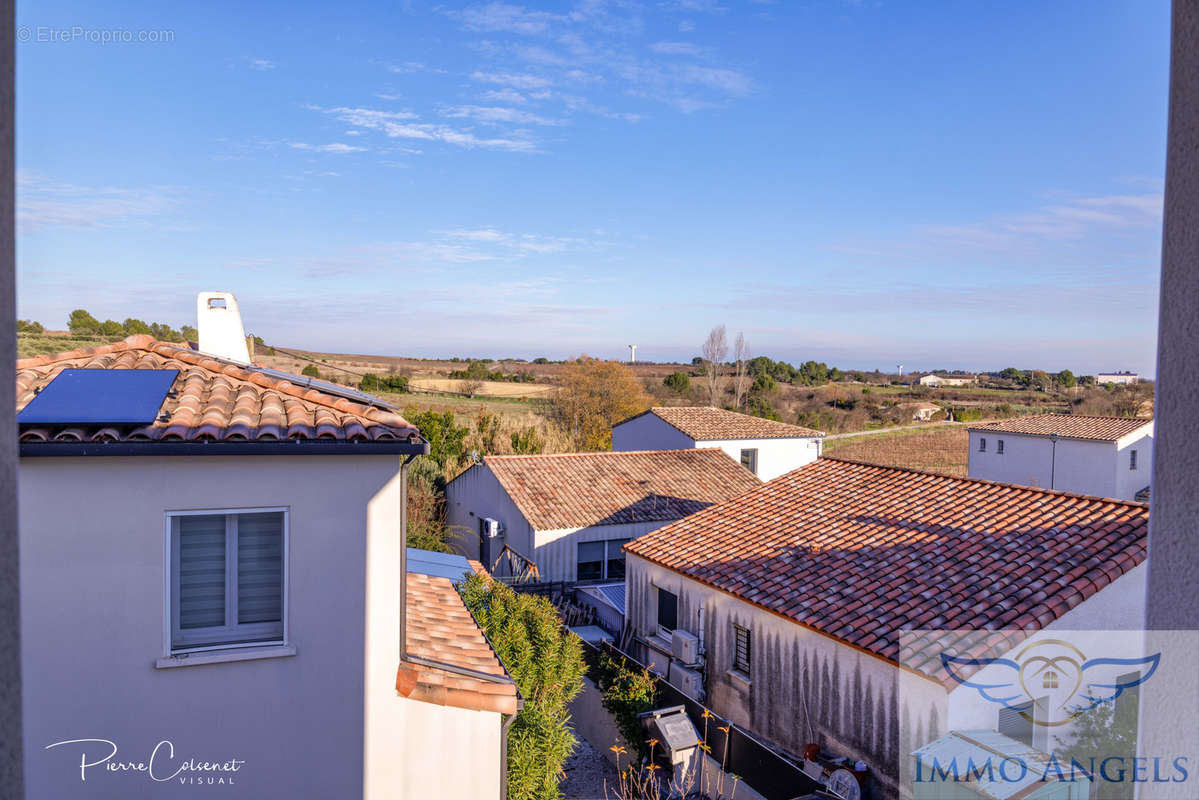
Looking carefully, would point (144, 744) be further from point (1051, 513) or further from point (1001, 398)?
point (1001, 398)

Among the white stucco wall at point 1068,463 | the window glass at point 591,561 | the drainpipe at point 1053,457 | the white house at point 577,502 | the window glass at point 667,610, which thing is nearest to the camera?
the window glass at point 667,610

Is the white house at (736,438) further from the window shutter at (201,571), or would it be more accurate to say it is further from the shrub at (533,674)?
the window shutter at (201,571)

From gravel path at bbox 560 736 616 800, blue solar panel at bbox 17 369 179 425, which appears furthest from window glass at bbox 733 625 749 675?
blue solar panel at bbox 17 369 179 425

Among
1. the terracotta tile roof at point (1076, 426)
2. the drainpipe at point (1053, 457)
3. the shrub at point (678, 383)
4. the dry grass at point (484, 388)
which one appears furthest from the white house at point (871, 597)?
the shrub at point (678, 383)

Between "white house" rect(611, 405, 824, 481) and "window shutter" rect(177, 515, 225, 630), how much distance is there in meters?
23.6

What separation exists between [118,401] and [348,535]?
2.11 meters

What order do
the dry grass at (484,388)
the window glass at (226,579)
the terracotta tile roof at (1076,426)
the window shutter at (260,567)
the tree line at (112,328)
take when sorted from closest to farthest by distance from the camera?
the window glass at (226,579)
the window shutter at (260,567)
the tree line at (112,328)
the terracotta tile roof at (1076,426)
the dry grass at (484,388)

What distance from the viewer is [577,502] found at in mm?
21234

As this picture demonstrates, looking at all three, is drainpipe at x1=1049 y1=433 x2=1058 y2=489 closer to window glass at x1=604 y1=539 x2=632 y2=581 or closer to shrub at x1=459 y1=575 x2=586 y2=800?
window glass at x1=604 y1=539 x2=632 y2=581

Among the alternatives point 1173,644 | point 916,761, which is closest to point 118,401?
point 1173,644

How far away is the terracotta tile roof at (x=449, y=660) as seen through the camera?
6.39m

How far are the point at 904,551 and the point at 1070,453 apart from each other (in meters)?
26.0

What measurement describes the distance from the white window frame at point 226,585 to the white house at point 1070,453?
31.0 m

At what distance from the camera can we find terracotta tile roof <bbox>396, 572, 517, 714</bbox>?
639 cm
